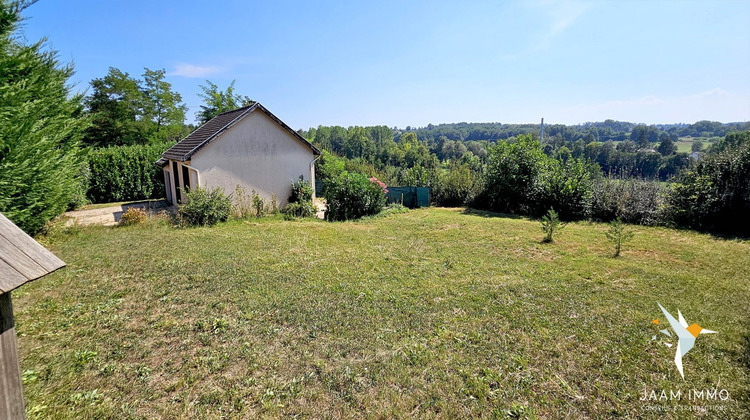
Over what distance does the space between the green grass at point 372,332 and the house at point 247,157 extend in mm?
5046

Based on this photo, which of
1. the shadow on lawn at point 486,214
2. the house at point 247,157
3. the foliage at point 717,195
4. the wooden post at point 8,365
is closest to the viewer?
the wooden post at point 8,365

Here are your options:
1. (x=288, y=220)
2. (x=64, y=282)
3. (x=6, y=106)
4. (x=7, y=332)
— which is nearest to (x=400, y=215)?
(x=288, y=220)

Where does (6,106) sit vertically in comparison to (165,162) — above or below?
above

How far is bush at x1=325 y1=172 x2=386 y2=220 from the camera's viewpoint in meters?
13.6

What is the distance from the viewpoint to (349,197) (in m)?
13.7

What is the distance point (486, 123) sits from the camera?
429 feet

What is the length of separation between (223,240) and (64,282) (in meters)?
3.51

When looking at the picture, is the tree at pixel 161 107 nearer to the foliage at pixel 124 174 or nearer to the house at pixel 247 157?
the foliage at pixel 124 174

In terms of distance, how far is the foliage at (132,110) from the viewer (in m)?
24.4

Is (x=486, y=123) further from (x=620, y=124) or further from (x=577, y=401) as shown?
(x=577, y=401)

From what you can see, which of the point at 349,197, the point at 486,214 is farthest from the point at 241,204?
the point at 486,214

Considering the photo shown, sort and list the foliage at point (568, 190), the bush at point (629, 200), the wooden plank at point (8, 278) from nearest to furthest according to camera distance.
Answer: the wooden plank at point (8, 278), the bush at point (629, 200), the foliage at point (568, 190)

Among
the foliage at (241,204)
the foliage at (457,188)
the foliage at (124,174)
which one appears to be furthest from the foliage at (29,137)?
the foliage at (457,188)

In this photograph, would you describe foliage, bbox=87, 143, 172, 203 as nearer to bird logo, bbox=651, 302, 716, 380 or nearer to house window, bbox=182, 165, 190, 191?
house window, bbox=182, 165, 190, 191
